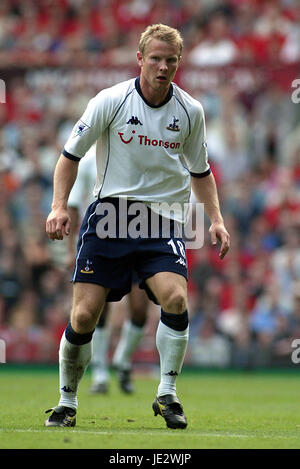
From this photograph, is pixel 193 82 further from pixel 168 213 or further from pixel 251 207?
pixel 168 213

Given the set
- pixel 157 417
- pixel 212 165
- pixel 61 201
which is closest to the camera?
pixel 61 201

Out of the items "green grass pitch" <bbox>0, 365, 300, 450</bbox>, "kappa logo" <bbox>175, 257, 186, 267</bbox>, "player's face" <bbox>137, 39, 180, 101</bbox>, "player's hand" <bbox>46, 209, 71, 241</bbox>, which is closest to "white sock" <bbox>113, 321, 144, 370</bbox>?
"green grass pitch" <bbox>0, 365, 300, 450</bbox>

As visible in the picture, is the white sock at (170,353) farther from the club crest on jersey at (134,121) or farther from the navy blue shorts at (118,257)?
the club crest on jersey at (134,121)

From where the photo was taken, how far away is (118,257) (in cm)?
618

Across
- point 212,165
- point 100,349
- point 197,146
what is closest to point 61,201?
point 197,146

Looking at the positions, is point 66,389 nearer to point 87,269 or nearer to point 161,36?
point 87,269

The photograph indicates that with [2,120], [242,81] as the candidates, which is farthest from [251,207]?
[2,120]

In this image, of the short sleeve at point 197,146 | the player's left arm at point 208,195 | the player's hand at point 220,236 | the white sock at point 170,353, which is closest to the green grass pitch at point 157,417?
the white sock at point 170,353

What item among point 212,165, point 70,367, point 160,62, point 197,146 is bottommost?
point 70,367

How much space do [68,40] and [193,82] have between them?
3.38m

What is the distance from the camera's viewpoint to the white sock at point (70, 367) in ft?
20.4

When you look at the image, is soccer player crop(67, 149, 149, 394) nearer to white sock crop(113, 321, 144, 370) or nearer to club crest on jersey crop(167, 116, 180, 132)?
white sock crop(113, 321, 144, 370)

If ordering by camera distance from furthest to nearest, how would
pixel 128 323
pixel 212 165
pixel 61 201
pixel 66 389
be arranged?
pixel 212 165, pixel 128 323, pixel 66 389, pixel 61 201

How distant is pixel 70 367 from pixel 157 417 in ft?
3.90
